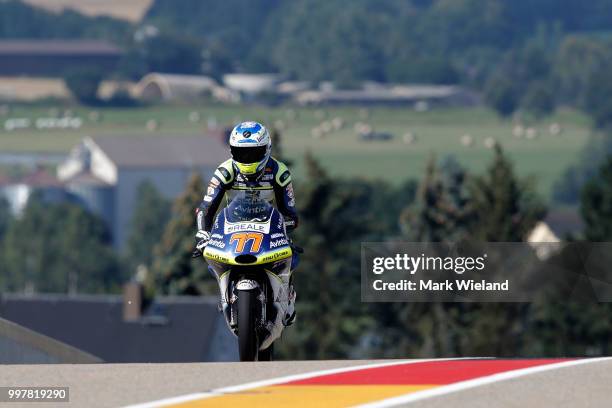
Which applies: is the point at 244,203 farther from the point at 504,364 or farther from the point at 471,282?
the point at 471,282

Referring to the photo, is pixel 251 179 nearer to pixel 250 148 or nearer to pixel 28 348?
pixel 250 148

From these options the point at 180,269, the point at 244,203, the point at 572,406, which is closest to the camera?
the point at 572,406

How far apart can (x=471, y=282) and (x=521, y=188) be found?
6358cm

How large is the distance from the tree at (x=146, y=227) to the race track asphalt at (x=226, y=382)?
140 m

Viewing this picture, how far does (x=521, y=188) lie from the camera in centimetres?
8262

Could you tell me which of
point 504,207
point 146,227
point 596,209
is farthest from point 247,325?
point 146,227

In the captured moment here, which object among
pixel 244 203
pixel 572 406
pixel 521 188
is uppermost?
pixel 521 188

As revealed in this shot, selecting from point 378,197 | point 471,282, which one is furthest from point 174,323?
point 378,197

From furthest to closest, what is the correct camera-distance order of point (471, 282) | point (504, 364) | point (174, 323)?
point (174, 323), point (471, 282), point (504, 364)

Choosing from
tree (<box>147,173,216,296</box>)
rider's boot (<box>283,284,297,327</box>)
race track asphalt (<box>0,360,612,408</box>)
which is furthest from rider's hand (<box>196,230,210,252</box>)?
tree (<box>147,173,216,296</box>)

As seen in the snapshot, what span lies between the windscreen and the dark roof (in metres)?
36.1

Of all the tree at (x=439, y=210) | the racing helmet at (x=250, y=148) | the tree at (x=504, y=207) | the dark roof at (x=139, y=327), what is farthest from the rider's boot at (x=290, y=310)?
the tree at (x=439, y=210)

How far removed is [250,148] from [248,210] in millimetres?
488

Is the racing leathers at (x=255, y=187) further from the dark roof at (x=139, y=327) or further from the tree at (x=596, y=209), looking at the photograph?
the tree at (x=596, y=209)
